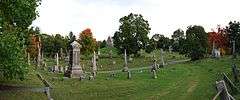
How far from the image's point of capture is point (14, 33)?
94.0ft

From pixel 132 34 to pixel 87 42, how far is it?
36.4 ft

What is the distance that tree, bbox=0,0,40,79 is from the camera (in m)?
26.2

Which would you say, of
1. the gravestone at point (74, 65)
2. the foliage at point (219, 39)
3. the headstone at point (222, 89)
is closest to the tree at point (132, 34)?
the foliage at point (219, 39)

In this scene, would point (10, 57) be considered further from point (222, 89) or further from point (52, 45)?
point (52, 45)

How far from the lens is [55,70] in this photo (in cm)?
5306

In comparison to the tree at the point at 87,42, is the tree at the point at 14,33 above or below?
below

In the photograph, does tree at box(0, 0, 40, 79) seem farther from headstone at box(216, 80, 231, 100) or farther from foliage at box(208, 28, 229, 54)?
foliage at box(208, 28, 229, 54)

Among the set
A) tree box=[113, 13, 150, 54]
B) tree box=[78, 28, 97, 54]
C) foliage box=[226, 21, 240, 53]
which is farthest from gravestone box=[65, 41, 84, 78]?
tree box=[78, 28, 97, 54]

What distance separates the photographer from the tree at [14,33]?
26.2 meters

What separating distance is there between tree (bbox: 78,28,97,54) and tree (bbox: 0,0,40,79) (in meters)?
67.2

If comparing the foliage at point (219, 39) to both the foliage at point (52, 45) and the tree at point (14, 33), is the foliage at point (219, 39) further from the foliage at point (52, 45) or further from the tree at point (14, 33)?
A: the tree at point (14, 33)

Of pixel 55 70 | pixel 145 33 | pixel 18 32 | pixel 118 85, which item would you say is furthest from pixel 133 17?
pixel 18 32

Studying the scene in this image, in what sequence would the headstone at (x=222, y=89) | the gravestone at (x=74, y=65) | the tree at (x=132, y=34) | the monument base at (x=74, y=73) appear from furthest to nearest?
the tree at (x=132, y=34) < the gravestone at (x=74, y=65) < the monument base at (x=74, y=73) < the headstone at (x=222, y=89)

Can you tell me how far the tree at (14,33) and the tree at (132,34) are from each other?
206ft
